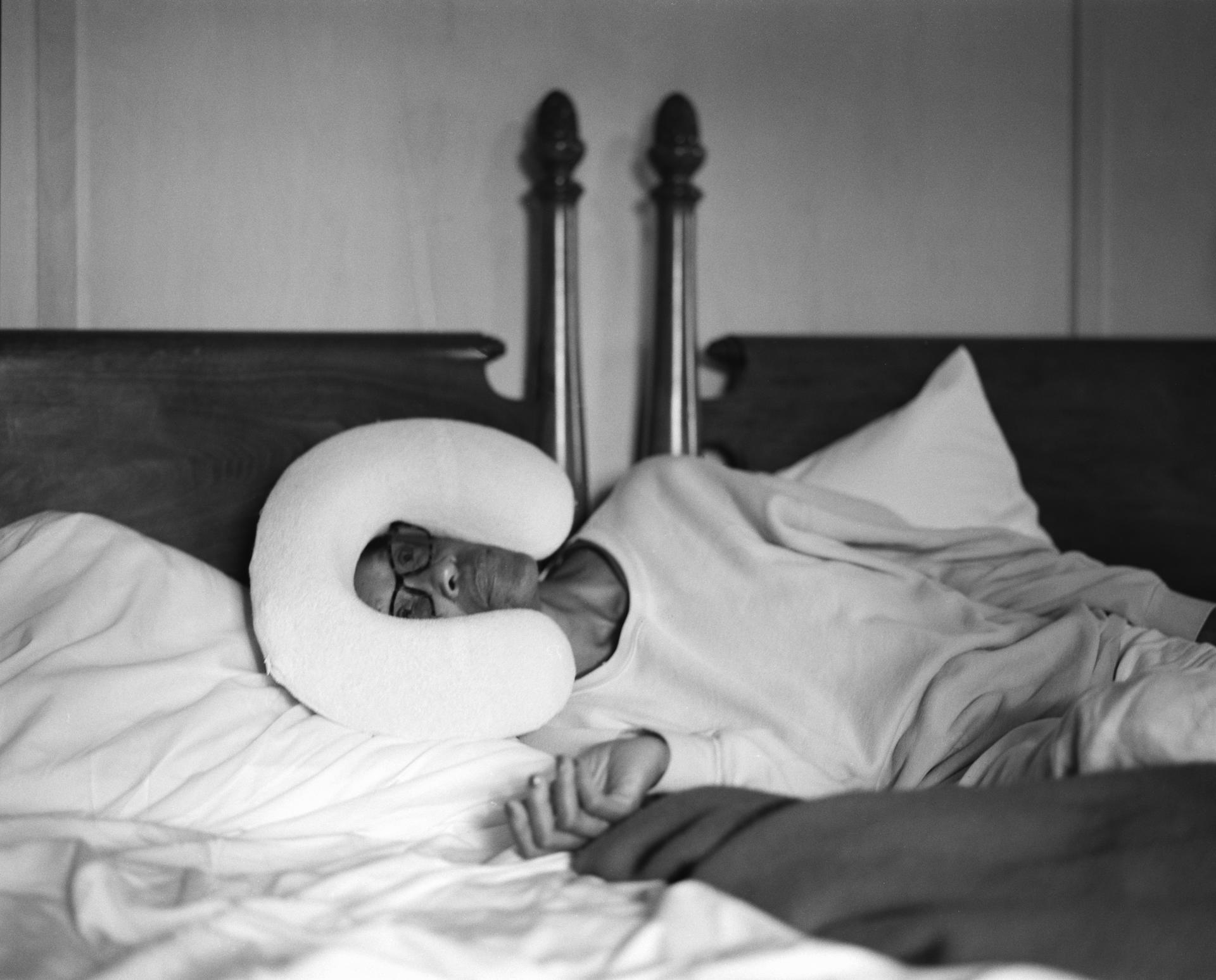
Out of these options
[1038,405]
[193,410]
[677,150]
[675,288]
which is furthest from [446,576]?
[1038,405]

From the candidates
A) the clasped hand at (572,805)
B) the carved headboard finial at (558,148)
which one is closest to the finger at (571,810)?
the clasped hand at (572,805)

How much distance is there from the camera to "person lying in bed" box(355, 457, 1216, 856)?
99cm

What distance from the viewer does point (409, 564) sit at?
1.19 m

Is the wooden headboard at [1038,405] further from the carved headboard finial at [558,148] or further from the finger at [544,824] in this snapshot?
the finger at [544,824]

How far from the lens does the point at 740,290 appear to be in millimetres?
1712

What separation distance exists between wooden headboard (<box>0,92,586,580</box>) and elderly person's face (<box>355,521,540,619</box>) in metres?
0.27

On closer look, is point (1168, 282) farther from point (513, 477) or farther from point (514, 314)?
point (513, 477)

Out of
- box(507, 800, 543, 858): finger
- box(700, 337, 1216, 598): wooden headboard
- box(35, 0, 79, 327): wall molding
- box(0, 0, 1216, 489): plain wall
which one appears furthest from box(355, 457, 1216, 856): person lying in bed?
box(35, 0, 79, 327): wall molding

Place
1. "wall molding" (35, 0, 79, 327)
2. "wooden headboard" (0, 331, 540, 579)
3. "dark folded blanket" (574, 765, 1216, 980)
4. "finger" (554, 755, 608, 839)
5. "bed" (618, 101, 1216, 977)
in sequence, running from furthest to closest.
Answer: "bed" (618, 101, 1216, 977) → "wall molding" (35, 0, 79, 327) → "wooden headboard" (0, 331, 540, 579) → "finger" (554, 755, 608, 839) → "dark folded blanket" (574, 765, 1216, 980)

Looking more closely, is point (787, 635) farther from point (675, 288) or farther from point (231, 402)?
point (231, 402)

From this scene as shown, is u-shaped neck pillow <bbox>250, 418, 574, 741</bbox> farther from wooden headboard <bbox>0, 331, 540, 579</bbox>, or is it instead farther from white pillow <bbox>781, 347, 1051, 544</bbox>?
white pillow <bbox>781, 347, 1051, 544</bbox>

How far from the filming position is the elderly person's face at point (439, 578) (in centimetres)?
118

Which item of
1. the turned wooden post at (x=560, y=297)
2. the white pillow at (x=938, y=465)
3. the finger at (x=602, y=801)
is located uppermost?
the turned wooden post at (x=560, y=297)

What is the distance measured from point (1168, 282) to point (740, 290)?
31.4 inches
